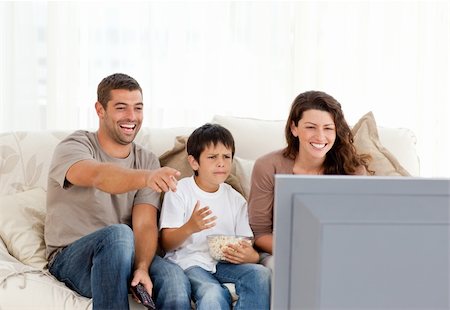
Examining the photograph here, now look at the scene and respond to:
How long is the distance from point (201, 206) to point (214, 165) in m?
0.14

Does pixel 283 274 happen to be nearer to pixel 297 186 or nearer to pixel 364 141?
pixel 297 186

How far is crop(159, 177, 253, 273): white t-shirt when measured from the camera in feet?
7.58

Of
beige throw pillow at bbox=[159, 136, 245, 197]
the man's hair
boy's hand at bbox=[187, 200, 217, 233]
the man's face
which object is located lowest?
boy's hand at bbox=[187, 200, 217, 233]

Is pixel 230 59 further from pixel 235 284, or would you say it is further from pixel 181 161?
pixel 235 284

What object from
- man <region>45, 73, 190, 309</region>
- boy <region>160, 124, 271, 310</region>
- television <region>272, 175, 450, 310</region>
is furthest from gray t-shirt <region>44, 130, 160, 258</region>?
television <region>272, 175, 450, 310</region>

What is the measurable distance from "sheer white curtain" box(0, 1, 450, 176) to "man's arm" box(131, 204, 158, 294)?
4.34ft

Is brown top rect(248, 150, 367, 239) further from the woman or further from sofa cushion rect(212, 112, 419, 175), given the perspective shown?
sofa cushion rect(212, 112, 419, 175)

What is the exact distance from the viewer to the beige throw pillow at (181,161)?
2.57 m

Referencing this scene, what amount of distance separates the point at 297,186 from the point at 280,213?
0.03 meters

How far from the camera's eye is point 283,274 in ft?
2.58

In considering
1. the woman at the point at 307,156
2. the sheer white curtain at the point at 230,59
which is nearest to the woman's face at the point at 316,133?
the woman at the point at 307,156

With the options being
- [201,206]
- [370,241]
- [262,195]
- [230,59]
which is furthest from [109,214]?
[370,241]

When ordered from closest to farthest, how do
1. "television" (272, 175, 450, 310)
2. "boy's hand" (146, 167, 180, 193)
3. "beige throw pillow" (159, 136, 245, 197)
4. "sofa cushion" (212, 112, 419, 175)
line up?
1. "television" (272, 175, 450, 310)
2. "boy's hand" (146, 167, 180, 193)
3. "beige throw pillow" (159, 136, 245, 197)
4. "sofa cushion" (212, 112, 419, 175)

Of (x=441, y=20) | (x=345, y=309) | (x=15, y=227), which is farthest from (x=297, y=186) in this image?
(x=441, y=20)
